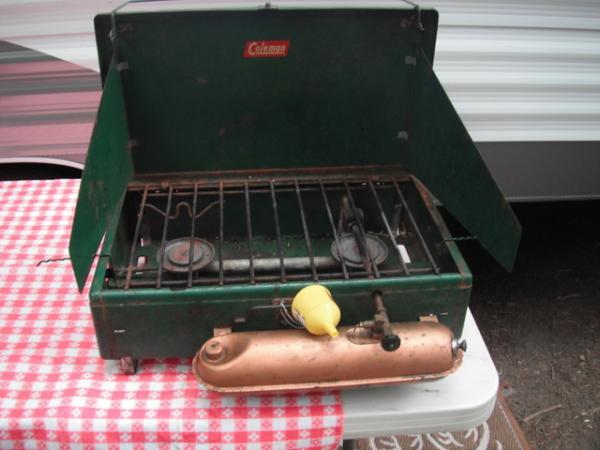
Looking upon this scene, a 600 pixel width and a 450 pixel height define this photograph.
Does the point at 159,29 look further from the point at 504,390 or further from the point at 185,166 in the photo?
the point at 504,390

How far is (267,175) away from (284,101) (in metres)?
0.21

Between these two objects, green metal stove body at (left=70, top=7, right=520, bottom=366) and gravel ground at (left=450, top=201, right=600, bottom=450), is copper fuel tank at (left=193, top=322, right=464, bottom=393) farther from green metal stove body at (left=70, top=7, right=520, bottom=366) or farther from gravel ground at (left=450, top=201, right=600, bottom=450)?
gravel ground at (left=450, top=201, right=600, bottom=450)

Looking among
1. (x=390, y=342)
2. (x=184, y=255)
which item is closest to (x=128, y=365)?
(x=184, y=255)

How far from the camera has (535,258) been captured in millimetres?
2963

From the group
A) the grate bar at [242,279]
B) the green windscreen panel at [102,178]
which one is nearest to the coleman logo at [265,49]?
the green windscreen panel at [102,178]

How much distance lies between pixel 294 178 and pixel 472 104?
3.19ft

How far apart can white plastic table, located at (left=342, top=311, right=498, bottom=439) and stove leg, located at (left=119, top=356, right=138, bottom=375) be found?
427mm

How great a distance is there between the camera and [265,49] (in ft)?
4.46

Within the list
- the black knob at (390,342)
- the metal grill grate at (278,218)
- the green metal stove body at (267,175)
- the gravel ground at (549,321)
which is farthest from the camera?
the gravel ground at (549,321)

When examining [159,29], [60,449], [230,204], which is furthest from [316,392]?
[159,29]

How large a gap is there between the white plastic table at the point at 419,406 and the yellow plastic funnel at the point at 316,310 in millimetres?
186

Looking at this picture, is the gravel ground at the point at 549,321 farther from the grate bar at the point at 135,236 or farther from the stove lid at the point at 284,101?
the grate bar at the point at 135,236

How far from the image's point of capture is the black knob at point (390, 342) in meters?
0.94

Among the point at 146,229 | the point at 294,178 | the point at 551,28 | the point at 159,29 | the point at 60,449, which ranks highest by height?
the point at 159,29
